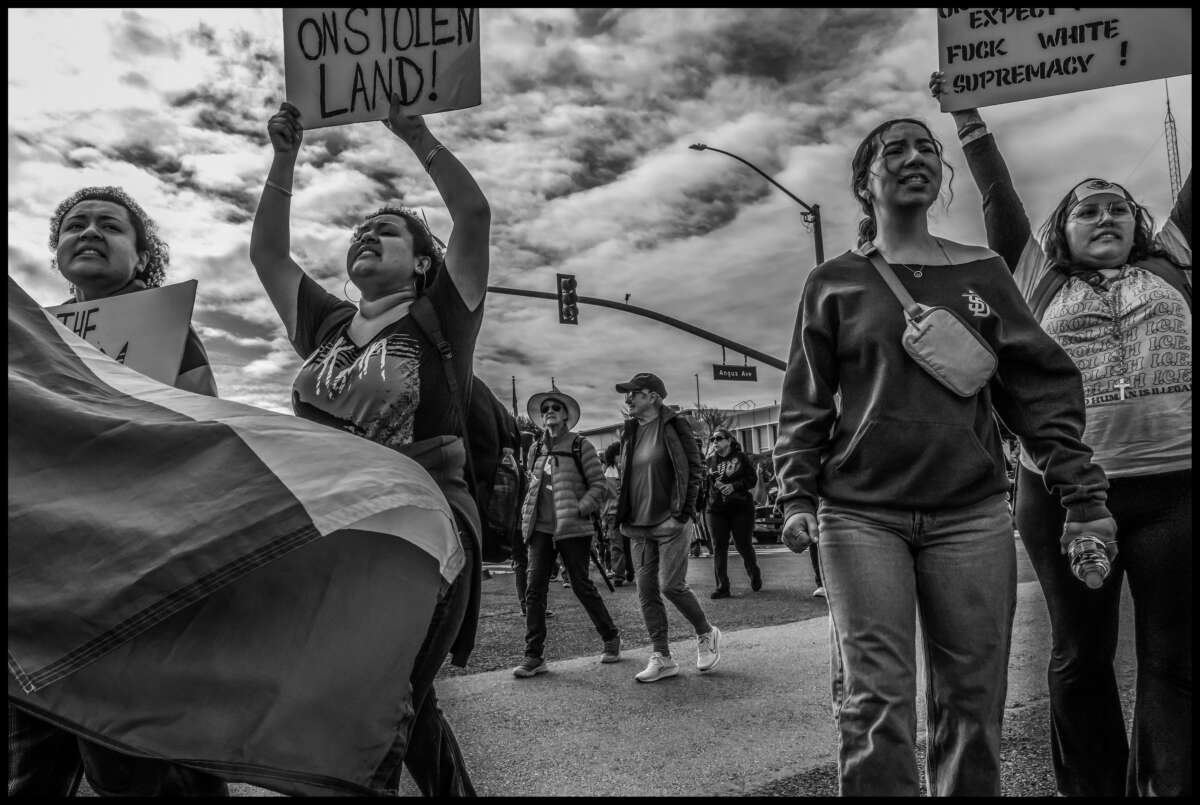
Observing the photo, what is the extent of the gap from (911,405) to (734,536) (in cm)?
844

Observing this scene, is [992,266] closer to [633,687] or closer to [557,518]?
[633,687]

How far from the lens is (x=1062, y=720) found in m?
2.93

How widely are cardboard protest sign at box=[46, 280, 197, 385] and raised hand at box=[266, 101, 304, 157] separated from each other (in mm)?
579

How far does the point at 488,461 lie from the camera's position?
114 inches

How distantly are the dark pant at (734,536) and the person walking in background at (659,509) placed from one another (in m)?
3.64

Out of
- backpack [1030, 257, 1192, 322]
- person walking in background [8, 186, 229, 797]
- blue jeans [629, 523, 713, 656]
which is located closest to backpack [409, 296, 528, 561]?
person walking in background [8, 186, 229, 797]

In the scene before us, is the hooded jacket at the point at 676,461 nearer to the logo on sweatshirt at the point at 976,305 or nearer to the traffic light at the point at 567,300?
the logo on sweatshirt at the point at 976,305

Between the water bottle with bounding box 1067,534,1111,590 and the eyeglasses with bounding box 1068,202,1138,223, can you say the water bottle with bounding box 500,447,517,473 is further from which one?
the eyeglasses with bounding box 1068,202,1138,223

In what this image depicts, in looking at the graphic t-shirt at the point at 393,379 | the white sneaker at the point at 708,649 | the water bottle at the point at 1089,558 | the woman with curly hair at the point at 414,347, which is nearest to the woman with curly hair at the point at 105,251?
the woman with curly hair at the point at 414,347

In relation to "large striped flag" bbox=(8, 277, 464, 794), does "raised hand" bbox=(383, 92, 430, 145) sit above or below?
above

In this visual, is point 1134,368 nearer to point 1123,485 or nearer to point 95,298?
point 1123,485

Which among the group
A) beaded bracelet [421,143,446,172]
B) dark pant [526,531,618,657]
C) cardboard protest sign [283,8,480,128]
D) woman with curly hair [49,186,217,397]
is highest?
cardboard protest sign [283,8,480,128]

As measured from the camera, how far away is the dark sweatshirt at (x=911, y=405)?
2.44 metres

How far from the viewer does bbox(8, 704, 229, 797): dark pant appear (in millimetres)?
2152
